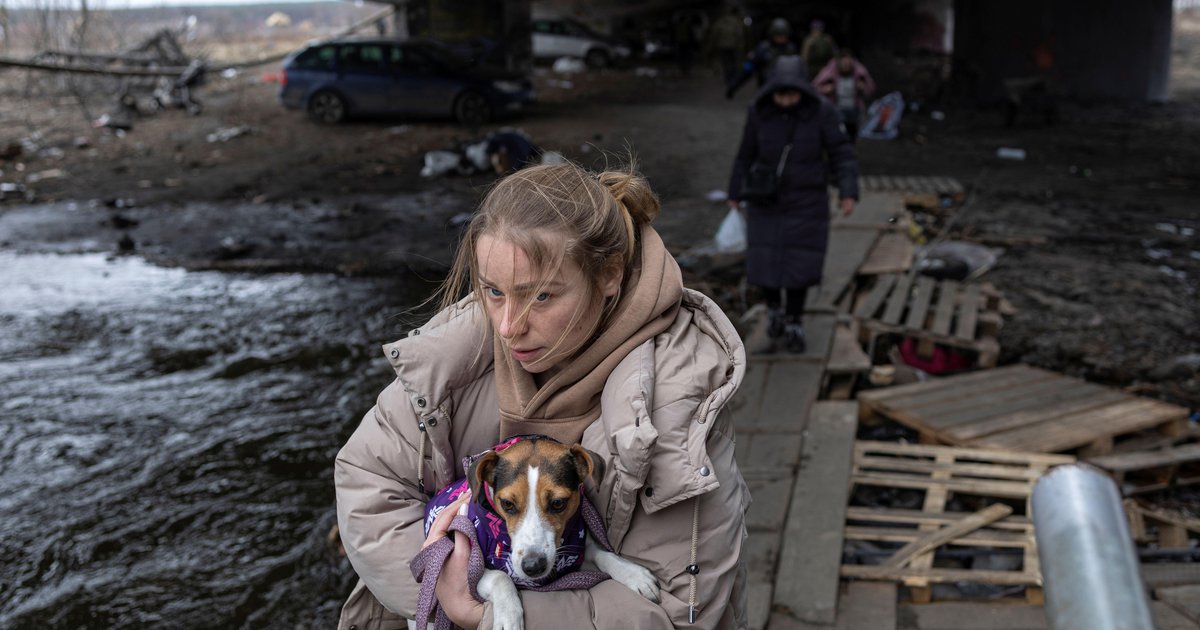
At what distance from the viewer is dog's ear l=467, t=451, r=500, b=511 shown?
160cm

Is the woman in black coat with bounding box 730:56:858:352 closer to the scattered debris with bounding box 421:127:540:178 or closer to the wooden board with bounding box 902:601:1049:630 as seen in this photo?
the wooden board with bounding box 902:601:1049:630

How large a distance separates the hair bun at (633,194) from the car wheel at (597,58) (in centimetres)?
2713

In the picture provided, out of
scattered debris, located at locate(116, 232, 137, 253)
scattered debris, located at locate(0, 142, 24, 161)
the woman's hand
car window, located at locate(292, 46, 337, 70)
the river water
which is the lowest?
the river water

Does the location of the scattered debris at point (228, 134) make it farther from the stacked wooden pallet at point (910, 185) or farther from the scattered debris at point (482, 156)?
the stacked wooden pallet at point (910, 185)

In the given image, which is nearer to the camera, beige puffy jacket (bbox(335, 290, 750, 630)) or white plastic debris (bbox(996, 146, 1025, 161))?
beige puffy jacket (bbox(335, 290, 750, 630))

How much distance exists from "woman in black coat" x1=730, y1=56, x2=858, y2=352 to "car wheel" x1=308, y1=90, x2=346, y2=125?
13.4 meters

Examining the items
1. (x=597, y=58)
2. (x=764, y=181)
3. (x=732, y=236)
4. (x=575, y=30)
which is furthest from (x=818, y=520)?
(x=575, y=30)

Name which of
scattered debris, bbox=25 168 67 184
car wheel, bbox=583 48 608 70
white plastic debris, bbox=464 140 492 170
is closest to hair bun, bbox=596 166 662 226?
white plastic debris, bbox=464 140 492 170

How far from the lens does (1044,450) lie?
4773 mm

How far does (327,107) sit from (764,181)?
13.9 m

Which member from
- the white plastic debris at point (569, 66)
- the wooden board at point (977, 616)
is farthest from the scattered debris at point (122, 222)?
the white plastic debris at point (569, 66)

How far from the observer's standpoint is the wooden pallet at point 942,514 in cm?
370

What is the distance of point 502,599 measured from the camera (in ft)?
5.02

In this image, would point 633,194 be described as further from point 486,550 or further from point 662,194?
point 662,194
